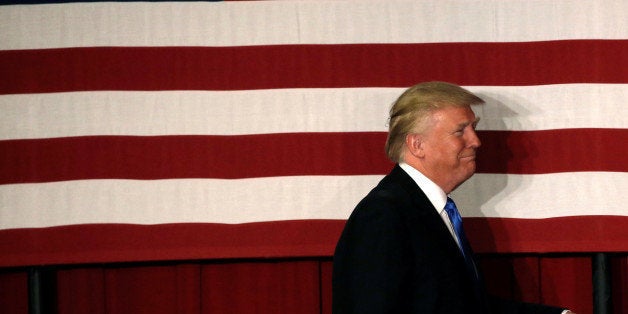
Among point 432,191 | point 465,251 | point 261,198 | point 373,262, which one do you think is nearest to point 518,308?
point 465,251

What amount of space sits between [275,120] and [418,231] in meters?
0.72

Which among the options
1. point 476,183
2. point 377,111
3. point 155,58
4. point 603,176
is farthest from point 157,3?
point 603,176

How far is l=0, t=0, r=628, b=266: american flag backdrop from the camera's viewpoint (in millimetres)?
2141

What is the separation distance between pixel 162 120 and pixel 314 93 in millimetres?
400

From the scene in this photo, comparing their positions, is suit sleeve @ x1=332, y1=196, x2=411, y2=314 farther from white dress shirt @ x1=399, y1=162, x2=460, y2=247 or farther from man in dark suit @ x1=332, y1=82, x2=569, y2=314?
white dress shirt @ x1=399, y1=162, x2=460, y2=247

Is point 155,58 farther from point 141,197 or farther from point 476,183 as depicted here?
point 476,183

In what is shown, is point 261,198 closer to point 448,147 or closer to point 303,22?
point 303,22

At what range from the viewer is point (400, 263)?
1486 millimetres

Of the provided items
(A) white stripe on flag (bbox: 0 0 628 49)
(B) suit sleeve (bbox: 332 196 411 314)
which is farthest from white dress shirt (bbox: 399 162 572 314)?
(A) white stripe on flag (bbox: 0 0 628 49)

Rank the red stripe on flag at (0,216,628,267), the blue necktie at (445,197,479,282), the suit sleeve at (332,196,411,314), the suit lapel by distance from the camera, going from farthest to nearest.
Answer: the red stripe on flag at (0,216,628,267)
the blue necktie at (445,197,479,282)
the suit lapel
the suit sleeve at (332,196,411,314)

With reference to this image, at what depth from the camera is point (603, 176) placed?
2172 mm

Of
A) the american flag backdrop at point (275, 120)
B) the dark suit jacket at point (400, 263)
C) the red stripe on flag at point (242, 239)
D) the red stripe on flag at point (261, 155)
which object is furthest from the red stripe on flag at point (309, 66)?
the dark suit jacket at point (400, 263)

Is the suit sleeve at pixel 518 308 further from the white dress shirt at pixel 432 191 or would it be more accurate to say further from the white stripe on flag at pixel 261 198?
the white stripe on flag at pixel 261 198

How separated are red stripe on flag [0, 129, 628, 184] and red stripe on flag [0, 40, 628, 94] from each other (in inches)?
5.5
